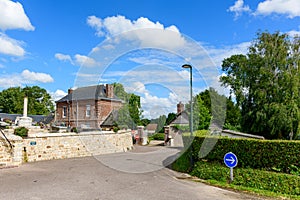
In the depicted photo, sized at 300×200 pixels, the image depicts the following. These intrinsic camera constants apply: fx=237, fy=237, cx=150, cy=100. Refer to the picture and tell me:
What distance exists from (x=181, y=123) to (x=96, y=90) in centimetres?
1165

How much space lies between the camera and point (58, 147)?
12.3m

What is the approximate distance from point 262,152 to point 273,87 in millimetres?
13429

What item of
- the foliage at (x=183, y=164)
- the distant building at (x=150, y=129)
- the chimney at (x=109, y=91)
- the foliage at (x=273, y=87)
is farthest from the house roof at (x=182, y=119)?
the foliage at (x=183, y=164)

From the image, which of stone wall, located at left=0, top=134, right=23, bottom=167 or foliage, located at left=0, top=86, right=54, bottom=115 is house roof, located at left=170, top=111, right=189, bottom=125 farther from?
foliage, located at left=0, top=86, right=54, bottom=115

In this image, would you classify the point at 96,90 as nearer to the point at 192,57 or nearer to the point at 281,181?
the point at 192,57

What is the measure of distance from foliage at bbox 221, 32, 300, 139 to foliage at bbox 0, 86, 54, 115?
5072 centimetres

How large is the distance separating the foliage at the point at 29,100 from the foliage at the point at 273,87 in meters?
50.7

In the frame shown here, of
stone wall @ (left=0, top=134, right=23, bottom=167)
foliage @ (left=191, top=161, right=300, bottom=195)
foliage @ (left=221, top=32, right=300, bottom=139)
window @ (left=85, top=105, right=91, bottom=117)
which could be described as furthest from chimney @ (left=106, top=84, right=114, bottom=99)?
foliage @ (left=191, top=161, right=300, bottom=195)

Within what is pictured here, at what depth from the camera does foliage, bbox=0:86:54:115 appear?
56406 millimetres

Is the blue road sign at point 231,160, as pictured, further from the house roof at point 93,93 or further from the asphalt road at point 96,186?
the house roof at point 93,93

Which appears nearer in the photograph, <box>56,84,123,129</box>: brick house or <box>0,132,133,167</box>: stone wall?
<box>0,132,133,167</box>: stone wall

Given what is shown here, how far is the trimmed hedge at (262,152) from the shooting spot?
6977 millimetres

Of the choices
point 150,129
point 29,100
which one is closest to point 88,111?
point 150,129

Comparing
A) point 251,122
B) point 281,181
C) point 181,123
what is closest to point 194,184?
point 281,181
